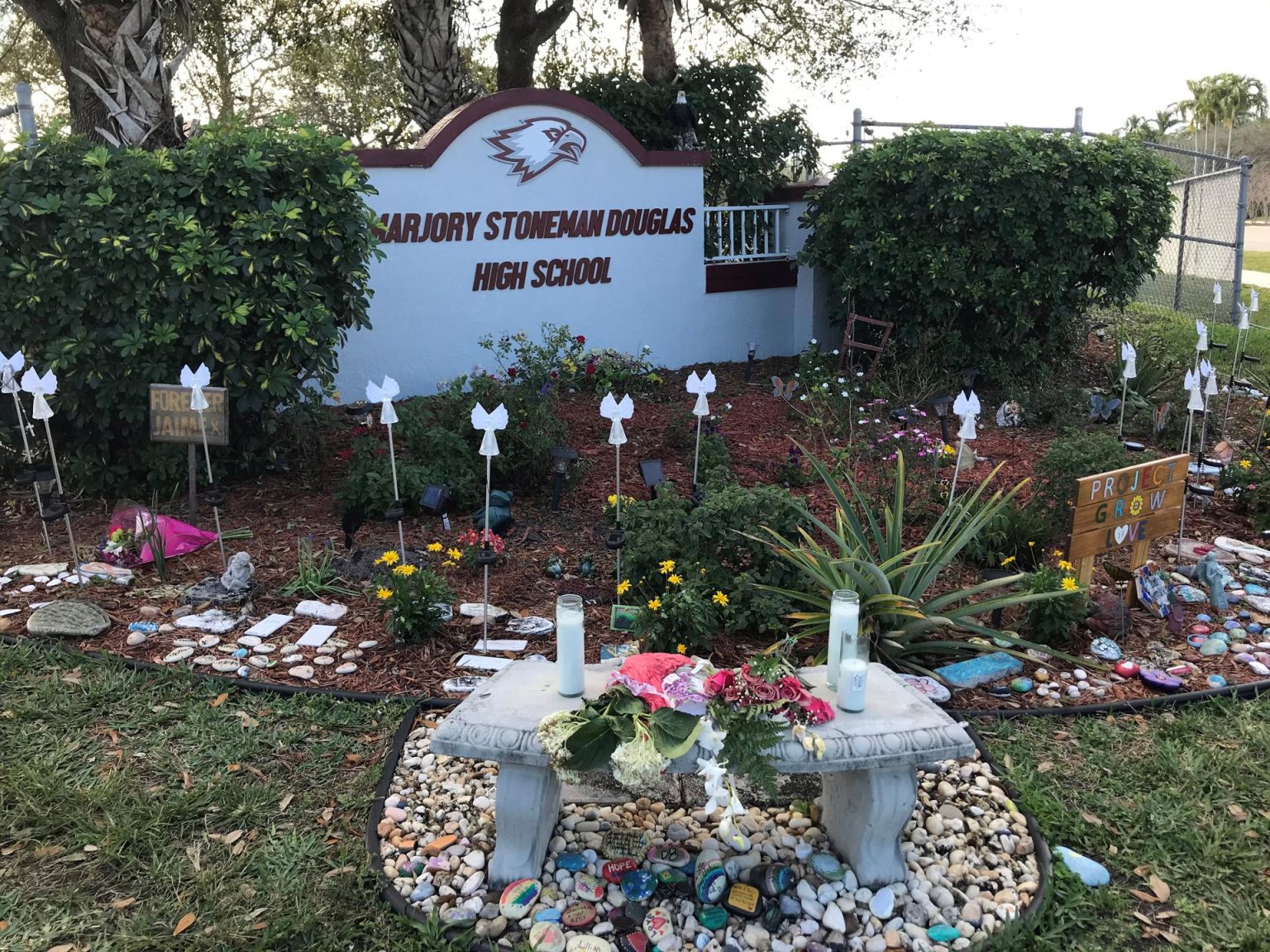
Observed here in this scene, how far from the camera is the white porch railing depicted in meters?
9.41

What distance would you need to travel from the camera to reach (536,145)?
812 cm

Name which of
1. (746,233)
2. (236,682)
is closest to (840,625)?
(236,682)

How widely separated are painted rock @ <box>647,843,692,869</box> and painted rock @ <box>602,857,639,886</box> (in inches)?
2.2

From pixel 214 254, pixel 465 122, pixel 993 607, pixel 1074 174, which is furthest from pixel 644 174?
pixel 993 607

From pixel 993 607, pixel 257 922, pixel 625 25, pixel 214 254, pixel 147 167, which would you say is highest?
pixel 625 25

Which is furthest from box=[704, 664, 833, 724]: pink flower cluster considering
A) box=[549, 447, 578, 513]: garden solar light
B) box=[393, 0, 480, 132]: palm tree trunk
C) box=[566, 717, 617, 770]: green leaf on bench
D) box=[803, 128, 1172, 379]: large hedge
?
box=[393, 0, 480, 132]: palm tree trunk

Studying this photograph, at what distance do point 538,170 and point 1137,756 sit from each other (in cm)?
648

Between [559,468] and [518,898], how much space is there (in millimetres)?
3084

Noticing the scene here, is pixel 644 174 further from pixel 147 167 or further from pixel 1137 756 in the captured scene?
pixel 1137 756

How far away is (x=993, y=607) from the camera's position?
3865 mm

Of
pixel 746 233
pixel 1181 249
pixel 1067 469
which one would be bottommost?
pixel 1067 469

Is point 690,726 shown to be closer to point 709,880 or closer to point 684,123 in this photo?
point 709,880

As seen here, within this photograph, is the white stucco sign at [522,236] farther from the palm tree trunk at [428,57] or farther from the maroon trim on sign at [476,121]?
the palm tree trunk at [428,57]

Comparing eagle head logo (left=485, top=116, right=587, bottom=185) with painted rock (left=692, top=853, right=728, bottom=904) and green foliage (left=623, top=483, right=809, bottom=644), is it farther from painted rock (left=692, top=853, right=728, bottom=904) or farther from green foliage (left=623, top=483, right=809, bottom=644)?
painted rock (left=692, top=853, right=728, bottom=904)
